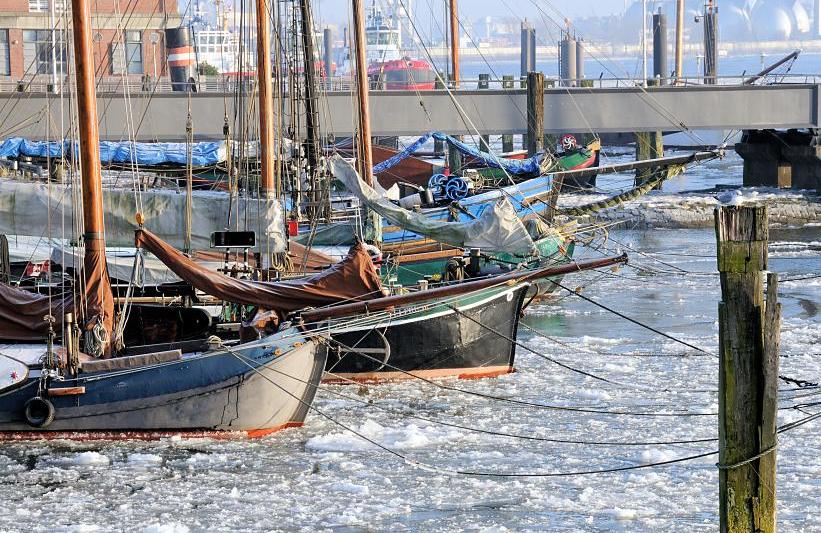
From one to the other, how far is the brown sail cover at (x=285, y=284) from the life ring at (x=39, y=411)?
8.88 feet

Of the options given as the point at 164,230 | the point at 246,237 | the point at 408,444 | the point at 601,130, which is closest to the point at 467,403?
the point at 408,444

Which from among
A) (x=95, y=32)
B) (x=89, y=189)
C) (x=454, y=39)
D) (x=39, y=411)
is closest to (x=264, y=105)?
(x=89, y=189)

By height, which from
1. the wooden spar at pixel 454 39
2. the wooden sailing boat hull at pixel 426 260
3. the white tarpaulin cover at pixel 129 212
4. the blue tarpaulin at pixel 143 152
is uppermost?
the wooden spar at pixel 454 39

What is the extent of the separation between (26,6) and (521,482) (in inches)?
2020

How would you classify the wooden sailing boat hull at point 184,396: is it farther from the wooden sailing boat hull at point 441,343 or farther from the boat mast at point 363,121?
the boat mast at point 363,121

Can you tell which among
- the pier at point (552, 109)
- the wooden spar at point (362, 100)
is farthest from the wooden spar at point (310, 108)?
the pier at point (552, 109)

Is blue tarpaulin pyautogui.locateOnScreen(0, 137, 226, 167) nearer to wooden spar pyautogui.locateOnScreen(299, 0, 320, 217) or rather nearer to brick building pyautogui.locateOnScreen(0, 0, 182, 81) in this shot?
wooden spar pyautogui.locateOnScreen(299, 0, 320, 217)

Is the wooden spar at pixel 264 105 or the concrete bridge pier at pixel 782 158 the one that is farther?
the concrete bridge pier at pixel 782 158

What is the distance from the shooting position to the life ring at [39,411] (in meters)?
20.9

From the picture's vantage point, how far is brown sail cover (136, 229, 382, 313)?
21.6 metres

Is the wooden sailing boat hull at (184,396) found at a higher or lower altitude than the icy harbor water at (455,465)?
higher

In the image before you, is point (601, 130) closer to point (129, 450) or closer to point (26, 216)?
point (26, 216)

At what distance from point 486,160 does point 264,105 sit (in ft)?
42.9

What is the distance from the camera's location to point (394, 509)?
17625 millimetres
